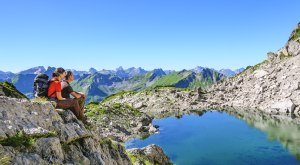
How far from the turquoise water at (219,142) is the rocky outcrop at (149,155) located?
22777 mm

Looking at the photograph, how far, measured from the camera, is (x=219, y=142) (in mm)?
82000

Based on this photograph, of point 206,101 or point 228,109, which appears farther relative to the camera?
point 206,101

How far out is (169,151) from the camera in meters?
72.9

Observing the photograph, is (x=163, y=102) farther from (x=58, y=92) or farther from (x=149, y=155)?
(x=58, y=92)

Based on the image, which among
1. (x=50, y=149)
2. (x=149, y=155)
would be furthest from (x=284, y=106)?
(x=50, y=149)

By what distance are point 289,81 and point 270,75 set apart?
17171 mm

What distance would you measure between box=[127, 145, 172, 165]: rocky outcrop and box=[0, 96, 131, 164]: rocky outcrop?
13969 mm

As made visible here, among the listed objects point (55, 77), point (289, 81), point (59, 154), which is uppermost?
point (289, 81)

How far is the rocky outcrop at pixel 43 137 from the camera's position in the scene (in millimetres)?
13500

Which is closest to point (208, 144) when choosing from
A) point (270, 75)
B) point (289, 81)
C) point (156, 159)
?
point (156, 159)

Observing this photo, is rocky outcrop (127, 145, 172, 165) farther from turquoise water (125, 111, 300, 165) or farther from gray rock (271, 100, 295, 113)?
gray rock (271, 100, 295, 113)

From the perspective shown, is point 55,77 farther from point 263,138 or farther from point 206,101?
point 206,101

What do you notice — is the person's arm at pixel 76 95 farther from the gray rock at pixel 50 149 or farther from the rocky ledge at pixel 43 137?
the gray rock at pixel 50 149

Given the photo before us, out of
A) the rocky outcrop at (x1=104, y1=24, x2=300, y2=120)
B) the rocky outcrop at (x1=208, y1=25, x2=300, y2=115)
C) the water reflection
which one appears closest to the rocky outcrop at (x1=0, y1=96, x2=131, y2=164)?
the water reflection
